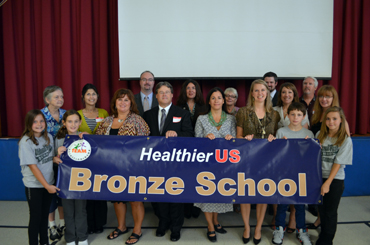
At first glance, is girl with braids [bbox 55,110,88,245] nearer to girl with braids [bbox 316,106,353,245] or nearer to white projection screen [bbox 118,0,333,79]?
white projection screen [bbox 118,0,333,79]

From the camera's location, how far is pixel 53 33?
14.4 ft

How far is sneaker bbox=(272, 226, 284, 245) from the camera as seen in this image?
8.40 ft

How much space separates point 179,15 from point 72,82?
214 cm

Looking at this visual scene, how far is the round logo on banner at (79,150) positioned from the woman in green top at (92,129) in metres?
0.42

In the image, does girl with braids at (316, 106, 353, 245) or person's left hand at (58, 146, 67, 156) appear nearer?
girl with braids at (316, 106, 353, 245)

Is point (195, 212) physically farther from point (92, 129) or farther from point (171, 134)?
point (92, 129)

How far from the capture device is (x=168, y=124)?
2.65m

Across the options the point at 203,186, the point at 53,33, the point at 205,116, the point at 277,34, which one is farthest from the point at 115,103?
the point at 277,34

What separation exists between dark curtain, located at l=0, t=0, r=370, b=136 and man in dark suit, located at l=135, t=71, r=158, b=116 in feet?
2.69

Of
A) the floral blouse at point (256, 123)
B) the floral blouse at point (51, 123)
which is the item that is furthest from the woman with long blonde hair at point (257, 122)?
the floral blouse at point (51, 123)

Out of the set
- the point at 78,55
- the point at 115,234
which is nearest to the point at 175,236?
the point at 115,234

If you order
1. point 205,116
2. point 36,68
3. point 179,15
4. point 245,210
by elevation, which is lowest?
point 245,210

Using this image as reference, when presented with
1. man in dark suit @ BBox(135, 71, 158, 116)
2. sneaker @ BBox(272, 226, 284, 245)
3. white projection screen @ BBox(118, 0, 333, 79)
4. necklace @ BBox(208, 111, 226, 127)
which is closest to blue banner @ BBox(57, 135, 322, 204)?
necklace @ BBox(208, 111, 226, 127)

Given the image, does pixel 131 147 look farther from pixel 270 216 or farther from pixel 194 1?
pixel 194 1
